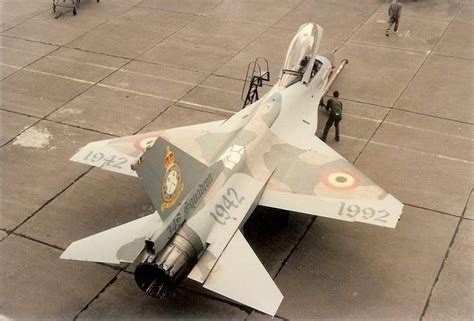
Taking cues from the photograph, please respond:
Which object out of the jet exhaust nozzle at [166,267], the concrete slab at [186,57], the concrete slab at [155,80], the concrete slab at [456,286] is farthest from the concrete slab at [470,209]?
the concrete slab at [186,57]

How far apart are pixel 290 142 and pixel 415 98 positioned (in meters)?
6.20

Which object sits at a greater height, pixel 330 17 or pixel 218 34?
pixel 330 17

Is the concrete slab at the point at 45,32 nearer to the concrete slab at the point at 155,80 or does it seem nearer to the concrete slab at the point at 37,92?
the concrete slab at the point at 37,92

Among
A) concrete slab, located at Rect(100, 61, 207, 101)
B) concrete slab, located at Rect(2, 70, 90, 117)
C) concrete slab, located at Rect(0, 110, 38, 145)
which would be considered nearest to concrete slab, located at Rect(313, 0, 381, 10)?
concrete slab, located at Rect(100, 61, 207, 101)

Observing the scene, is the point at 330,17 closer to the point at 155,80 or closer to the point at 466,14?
the point at 466,14

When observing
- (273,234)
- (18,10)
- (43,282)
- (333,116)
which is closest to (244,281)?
(273,234)

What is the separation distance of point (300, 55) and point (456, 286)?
261 inches

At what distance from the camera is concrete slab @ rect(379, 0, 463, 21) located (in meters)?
23.1

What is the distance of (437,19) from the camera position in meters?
22.9

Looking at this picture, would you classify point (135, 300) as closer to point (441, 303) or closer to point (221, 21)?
point (441, 303)

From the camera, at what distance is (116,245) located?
34.6ft

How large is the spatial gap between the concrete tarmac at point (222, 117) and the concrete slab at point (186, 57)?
66 mm

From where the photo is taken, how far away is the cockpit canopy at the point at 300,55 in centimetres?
1492

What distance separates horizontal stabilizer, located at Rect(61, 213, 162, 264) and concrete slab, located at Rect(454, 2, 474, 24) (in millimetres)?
16430
